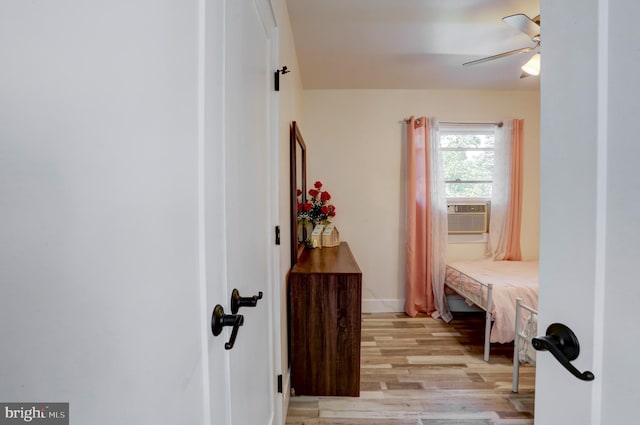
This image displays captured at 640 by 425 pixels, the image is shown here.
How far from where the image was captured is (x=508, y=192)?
3.29 m

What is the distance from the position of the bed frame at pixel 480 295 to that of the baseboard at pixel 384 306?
0.62 meters

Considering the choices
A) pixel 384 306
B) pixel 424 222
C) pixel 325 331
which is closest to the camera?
pixel 325 331

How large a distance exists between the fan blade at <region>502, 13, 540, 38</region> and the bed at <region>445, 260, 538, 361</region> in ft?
6.01

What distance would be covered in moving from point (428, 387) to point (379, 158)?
236 centimetres

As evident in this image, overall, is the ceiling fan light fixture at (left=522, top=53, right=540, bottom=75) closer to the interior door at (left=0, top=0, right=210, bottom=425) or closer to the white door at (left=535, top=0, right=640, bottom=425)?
the white door at (left=535, top=0, right=640, bottom=425)

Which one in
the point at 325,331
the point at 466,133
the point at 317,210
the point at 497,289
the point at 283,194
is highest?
the point at 466,133

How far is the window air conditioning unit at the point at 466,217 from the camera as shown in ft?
11.2

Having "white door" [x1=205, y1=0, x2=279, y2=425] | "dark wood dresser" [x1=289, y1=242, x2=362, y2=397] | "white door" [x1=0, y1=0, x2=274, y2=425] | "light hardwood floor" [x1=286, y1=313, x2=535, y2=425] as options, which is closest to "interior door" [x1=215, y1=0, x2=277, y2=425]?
"white door" [x1=205, y1=0, x2=279, y2=425]

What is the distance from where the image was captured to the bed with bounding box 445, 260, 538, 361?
2.24 m

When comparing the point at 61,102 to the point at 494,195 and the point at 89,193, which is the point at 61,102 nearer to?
the point at 89,193

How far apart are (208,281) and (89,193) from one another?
0.34m

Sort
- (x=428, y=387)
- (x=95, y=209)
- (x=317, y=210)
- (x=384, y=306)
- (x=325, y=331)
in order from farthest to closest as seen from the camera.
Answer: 1. (x=384, y=306)
2. (x=317, y=210)
3. (x=428, y=387)
4. (x=325, y=331)
5. (x=95, y=209)

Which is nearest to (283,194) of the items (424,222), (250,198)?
(250,198)

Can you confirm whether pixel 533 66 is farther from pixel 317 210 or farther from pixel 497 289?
pixel 317 210
